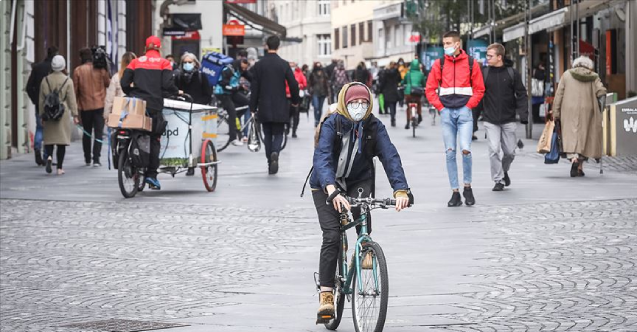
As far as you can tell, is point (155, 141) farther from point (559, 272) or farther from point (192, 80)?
point (559, 272)

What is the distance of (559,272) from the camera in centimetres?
1042

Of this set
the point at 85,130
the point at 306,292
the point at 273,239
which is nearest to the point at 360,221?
the point at 306,292

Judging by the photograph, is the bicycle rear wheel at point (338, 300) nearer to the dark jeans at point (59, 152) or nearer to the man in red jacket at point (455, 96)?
the man in red jacket at point (455, 96)

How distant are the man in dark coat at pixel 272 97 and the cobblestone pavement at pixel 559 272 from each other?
616cm

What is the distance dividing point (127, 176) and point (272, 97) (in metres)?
4.12

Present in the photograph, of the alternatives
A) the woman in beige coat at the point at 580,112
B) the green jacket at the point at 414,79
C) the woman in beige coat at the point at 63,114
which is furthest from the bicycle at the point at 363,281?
the green jacket at the point at 414,79

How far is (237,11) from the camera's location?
5975 cm

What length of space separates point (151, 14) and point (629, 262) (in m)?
39.5

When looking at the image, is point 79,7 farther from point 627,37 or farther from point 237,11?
point 237,11

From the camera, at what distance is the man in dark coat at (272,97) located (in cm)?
2067

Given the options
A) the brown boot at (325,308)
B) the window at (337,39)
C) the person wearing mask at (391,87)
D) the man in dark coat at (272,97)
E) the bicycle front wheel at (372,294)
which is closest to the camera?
the bicycle front wheel at (372,294)

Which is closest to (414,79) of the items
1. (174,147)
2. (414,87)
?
(414,87)

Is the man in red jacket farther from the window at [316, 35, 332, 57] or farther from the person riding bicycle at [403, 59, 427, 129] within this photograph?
the window at [316, 35, 332, 57]

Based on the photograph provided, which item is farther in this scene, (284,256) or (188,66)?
(188,66)
